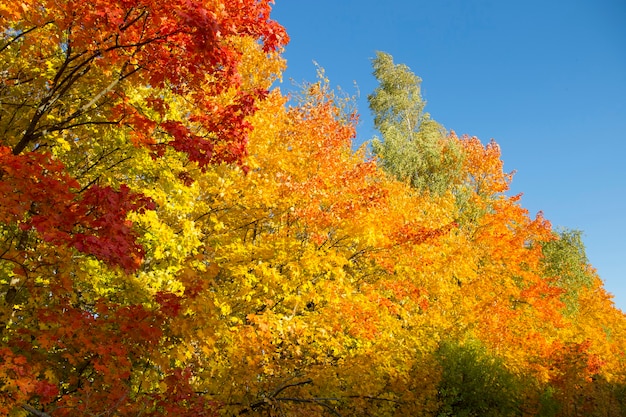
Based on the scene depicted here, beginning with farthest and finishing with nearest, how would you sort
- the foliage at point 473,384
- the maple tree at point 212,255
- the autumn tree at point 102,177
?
Result: the foliage at point 473,384 < the maple tree at point 212,255 < the autumn tree at point 102,177

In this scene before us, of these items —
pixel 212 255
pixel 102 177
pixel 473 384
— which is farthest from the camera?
pixel 473 384

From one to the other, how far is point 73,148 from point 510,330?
20165mm

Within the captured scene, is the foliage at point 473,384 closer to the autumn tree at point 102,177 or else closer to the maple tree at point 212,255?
the maple tree at point 212,255

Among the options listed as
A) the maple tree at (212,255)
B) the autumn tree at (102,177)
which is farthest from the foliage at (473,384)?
the autumn tree at (102,177)

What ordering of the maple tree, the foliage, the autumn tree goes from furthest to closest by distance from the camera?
the foliage → the maple tree → the autumn tree

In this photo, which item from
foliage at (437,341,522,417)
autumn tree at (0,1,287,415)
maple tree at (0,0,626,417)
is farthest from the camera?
foliage at (437,341,522,417)

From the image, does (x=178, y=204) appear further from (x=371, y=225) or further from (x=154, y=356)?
(x=371, y=225)

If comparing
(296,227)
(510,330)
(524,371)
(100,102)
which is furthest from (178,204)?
(510,330)

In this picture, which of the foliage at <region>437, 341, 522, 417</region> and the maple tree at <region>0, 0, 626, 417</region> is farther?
the foliage at <region>437, 341, 522, 417</region>

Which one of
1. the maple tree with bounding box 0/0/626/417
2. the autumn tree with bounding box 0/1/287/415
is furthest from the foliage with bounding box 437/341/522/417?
the autumn tree with bounding box 0/1/287/415

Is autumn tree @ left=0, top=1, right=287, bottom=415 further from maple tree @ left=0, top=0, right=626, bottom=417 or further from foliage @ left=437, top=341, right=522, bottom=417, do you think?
foliage @ left=437, top=341, right=522, bottom=417

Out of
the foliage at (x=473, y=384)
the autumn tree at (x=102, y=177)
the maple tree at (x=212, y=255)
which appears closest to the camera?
the autumn tree at (x=102, y=177)

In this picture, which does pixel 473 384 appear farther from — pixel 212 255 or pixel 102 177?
pixel 102 177

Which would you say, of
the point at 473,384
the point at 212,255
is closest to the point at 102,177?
the point at 212,255
